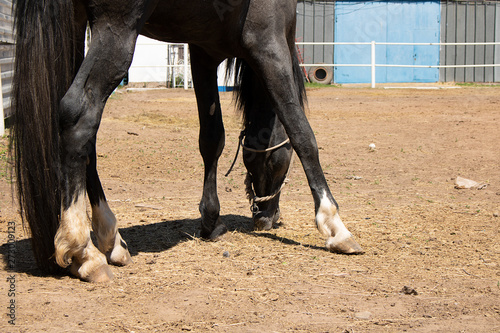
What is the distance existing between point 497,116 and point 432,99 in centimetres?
387

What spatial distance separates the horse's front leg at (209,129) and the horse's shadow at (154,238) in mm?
214

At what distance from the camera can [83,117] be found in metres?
2.95

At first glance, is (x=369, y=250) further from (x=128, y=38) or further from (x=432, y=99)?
(x=432, y=99)

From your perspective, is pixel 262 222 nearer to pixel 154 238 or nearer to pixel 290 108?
pixel 154 238

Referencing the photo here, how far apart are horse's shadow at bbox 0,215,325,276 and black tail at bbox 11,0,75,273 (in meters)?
0.51

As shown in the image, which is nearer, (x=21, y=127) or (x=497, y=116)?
(x=21, y=127)

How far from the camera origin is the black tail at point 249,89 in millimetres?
4297

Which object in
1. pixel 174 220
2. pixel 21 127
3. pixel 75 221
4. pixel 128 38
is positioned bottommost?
pixel 174 220

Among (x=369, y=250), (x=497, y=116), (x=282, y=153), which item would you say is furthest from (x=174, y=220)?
(x=497, y=116)

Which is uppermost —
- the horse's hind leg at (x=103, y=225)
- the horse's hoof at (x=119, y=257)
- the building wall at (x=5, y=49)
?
the building wall at (x=5, y=49)

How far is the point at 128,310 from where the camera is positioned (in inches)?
104

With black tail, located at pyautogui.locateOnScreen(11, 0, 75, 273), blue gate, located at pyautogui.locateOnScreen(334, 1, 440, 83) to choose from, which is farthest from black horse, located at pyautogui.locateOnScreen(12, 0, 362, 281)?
blue gate, located at pyautogui.locateOnScreen(334, 1, 440, 83)

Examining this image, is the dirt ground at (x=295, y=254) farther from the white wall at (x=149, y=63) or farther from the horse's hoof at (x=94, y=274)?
the white wall at (x=149, y=63)

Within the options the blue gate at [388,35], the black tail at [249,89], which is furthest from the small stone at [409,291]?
the blue gate at [388,35]
